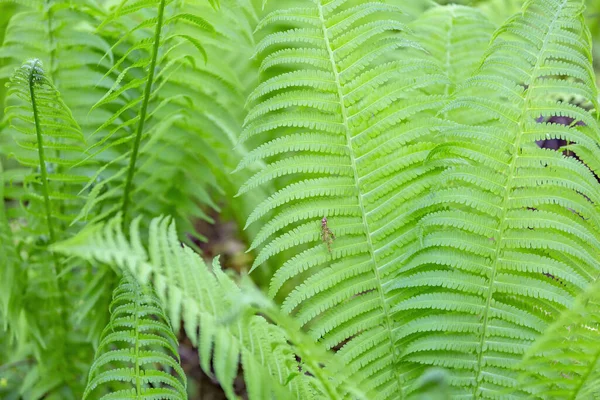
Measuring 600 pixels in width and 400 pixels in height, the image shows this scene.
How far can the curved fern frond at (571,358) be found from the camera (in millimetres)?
815

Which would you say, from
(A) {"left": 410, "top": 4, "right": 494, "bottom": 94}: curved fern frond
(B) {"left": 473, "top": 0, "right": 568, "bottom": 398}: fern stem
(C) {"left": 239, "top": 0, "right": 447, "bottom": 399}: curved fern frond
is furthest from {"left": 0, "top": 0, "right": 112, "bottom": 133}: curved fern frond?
(B) {"left": 473, "top": 0, "right": 568, "bottom": 398}: fern stem

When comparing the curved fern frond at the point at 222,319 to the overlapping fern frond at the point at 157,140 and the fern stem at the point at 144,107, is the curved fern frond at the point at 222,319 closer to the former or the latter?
the fern stem at the point at 144,107

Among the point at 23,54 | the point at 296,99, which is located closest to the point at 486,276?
the point at 296,99

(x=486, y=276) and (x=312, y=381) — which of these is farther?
(x=486, y=276)

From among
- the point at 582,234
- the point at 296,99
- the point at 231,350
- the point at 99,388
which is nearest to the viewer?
the point at 231,350

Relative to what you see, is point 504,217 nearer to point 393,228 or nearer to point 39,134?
point 393,228

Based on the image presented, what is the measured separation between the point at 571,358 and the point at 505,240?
Answer: 0.81 ft

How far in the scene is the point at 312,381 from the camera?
36.9 inches

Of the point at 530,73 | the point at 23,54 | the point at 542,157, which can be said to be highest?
the point at 23,54

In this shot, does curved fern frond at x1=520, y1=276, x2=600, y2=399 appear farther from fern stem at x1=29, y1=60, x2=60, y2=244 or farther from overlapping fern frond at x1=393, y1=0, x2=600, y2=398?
fern stem at x1=29, y1=60, x2=60, y2=244

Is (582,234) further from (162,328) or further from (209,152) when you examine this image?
(209,152)

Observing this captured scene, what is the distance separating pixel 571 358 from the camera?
3.07ft

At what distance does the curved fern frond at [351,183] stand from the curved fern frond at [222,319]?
0.50 feet

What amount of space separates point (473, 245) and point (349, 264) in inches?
9.7
